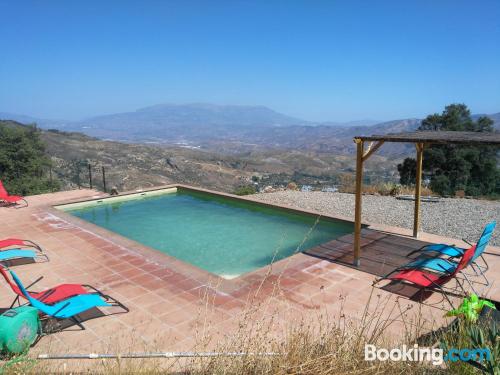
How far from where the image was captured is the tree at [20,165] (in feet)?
47.9

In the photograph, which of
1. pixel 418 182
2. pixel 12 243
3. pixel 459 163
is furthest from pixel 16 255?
pixel 459 163

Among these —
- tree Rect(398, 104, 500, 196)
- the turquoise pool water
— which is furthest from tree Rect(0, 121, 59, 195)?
tree Rect(398, 104, 500, 196)

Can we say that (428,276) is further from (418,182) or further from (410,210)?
(410,210)

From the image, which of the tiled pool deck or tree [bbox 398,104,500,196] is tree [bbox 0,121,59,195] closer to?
the tiled pool deck

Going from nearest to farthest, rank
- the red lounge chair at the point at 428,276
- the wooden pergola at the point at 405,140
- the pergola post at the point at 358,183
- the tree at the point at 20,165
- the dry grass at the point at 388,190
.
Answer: the red lounge chair at the point at 428,276
the wooden pergola at the point at 405,140
the pergola post at the point at 358,183
the dry grass at the point at 388,190
the tree at the point at 20,165

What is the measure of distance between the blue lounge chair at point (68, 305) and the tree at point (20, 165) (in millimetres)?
11868

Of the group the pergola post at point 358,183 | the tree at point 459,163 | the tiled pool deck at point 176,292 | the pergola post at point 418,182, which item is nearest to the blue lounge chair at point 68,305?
the tiled pool deck at point 176,292

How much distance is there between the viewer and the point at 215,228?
8633 mm

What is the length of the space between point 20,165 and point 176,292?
44.1 feet

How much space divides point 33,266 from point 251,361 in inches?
179

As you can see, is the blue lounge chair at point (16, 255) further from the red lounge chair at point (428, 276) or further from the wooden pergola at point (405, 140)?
the red lounge chair at point (428, 276)

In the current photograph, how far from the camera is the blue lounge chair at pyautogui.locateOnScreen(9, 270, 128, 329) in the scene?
3.74 m

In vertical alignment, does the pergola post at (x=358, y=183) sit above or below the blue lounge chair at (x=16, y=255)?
above

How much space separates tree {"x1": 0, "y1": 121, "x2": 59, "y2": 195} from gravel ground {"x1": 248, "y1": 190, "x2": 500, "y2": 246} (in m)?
9.15
